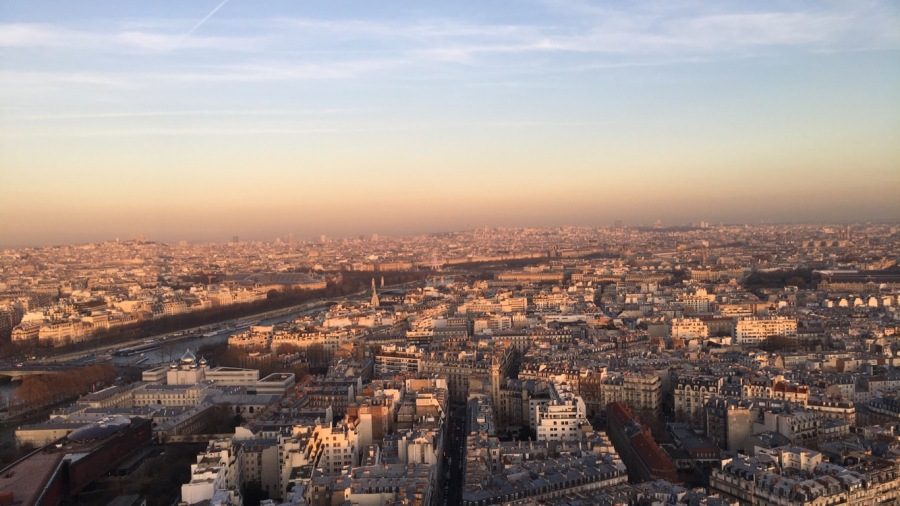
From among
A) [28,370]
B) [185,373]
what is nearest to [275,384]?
[185,373]

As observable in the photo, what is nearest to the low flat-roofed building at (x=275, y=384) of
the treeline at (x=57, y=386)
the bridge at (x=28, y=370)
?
the treeline at (x=57, y=386)

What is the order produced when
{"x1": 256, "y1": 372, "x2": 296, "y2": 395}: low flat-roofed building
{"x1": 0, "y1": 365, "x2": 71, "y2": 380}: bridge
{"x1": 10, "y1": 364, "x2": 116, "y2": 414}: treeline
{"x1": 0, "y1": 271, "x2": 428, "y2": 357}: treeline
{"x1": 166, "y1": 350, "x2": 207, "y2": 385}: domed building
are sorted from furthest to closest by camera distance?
{"x1": 0, "y1": 271, "x2": 428, "y2": 357}: treeline, {"x1": 0, "y1": 365, "x2": 71, "y2": 380}: bridge, {"x1": 166, "y1": 350, "x2": 207, "y2": 385}: domed building, {"x1": 256, "y1": 372, "x2": 296, "y2": 395}: low flat-roofed building, {"x1": 10, "y1": 364, "x2": 116, "y2": 414}: treeline

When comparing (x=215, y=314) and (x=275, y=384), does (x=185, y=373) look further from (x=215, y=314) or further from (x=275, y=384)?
(x=215, y=314)

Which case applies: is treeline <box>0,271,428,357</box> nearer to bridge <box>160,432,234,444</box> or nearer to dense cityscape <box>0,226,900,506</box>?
dense cityscape <box>0,226,900,506</box>

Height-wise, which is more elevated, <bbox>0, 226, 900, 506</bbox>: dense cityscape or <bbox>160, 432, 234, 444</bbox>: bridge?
<bbox>0, 226, 900, 506</bbox>: dense cityscape

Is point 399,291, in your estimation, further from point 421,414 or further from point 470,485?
point 470,485

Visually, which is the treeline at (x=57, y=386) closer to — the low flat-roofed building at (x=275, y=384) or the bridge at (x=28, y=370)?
the bridge at (x=28, y=370)

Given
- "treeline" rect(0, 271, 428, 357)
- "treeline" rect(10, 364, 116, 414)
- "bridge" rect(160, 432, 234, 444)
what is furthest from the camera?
"treeline" rect(0, 271, 428, 357)

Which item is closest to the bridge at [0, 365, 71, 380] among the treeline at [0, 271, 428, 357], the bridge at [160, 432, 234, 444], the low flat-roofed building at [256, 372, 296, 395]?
Result: the treeline at [0, 271, 428, 357]
